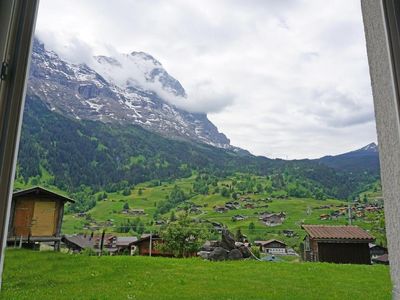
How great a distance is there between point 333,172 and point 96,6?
1.76 metres

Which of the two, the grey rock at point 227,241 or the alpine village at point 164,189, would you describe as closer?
the alpine village at point 164,189

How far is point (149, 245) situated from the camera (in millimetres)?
2357

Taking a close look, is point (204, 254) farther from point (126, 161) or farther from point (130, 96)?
point (130, 96)

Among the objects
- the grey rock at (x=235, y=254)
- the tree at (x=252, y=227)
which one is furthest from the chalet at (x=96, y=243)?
the tree at (x=252, y=227)

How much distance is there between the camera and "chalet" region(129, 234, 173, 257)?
234 centimetres

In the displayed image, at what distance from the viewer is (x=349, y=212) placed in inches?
77.6

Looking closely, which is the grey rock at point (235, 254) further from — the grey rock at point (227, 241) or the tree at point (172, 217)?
the tree at point (172, 217)

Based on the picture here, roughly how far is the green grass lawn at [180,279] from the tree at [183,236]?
0.13 metres

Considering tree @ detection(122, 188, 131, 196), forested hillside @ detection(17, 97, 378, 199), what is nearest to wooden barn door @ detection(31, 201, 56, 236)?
forested hillside @ detection(17, 97, 378, 199)

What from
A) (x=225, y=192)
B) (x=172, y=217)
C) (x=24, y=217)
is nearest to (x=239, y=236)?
(x=225, y=192)

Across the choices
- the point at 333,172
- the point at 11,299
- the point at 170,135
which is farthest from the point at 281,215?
the point at 11,299

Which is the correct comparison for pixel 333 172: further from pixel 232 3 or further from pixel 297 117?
pixel 232 3

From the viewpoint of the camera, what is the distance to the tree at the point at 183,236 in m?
2.41

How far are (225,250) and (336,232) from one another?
787mm
